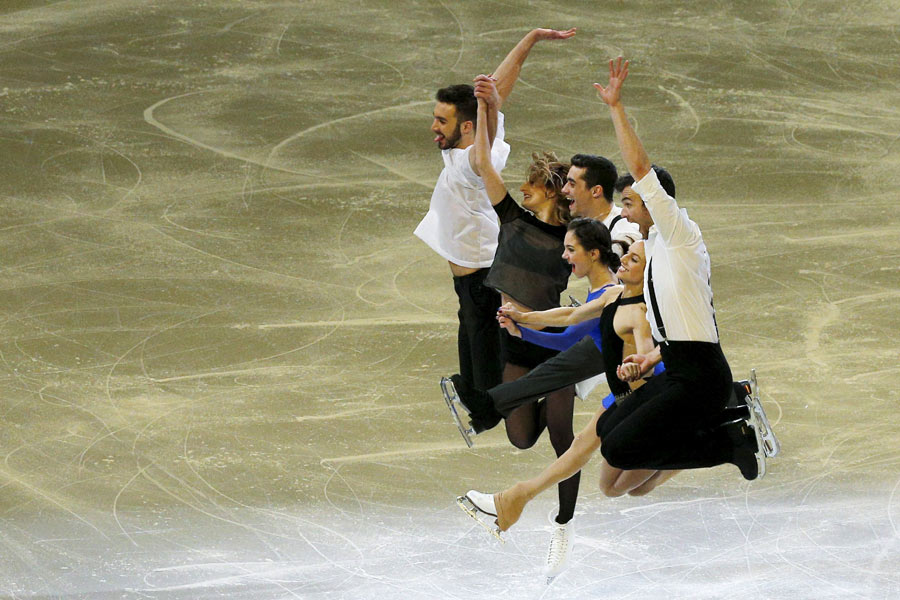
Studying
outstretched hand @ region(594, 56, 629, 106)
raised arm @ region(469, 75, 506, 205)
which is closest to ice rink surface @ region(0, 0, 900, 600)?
raised arm @ region(469, 75, 506, 205)

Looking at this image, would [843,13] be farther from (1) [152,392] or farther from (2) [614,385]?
(2) [614,385]

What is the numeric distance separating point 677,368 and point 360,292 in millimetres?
5906

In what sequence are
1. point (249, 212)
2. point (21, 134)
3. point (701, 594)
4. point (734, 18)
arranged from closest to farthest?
point (701, 594)
point (249, 212)
point (21, 134)
point (734, 18)

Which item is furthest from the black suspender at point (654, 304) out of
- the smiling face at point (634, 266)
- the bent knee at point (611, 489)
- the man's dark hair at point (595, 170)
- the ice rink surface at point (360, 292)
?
the ice rink surface at point (360, 292)

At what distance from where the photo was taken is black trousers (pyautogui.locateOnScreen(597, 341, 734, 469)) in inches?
243

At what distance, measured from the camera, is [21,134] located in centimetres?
1421

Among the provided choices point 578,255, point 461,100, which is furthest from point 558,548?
point 461,100

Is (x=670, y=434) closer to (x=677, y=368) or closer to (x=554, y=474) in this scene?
(x=677, y=368)

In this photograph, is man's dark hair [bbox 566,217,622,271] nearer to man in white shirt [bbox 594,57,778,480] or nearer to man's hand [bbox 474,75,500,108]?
man in white shirt [bbox 594,57,778,480]

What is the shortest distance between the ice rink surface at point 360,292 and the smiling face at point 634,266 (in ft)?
8.97

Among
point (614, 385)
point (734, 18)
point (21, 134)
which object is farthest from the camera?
point (734, 18)

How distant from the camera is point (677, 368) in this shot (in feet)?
20.3

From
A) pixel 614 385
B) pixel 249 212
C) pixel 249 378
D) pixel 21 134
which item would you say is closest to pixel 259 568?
pixel 249 378

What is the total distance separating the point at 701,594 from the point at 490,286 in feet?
8.57
